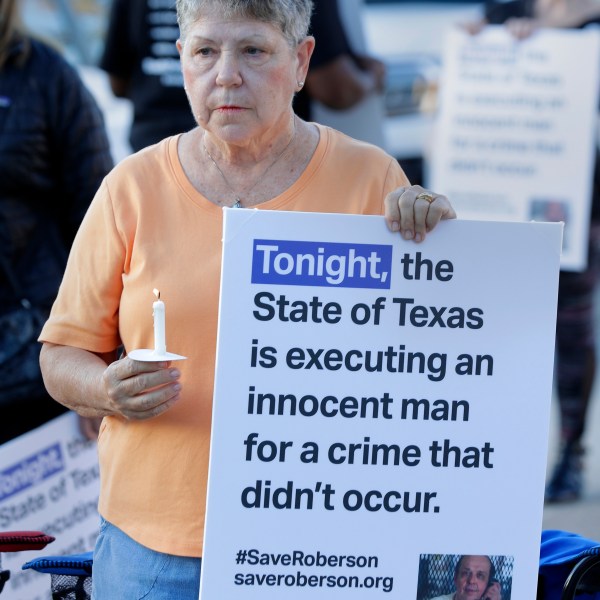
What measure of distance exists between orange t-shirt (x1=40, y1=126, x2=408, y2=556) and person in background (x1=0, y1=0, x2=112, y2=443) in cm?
108

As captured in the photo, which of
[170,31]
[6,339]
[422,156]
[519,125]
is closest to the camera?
[6,339]

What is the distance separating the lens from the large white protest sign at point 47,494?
11.3 feet

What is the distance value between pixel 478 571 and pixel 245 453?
462mm

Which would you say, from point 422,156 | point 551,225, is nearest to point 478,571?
point 551,225

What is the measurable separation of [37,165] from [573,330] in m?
2.76

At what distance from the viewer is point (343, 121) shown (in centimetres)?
527

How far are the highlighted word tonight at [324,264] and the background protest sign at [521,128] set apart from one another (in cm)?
325

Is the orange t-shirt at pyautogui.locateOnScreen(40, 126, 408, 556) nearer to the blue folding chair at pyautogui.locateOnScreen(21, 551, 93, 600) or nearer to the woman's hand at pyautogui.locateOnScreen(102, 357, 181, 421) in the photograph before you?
the woman's hand at pyautogui.locateOnScreen(102, 357, 181, 421)

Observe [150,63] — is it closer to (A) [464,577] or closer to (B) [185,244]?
(B) [185,244]

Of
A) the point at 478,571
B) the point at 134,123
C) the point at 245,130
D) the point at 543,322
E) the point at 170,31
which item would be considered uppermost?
the point at 170,31

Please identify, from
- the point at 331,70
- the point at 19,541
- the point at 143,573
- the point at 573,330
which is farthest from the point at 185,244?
the point at 573,330

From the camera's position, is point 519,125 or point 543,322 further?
point 519,125

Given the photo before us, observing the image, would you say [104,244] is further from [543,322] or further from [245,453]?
[543,322]

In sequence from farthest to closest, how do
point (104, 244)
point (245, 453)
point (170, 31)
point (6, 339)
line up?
point (170, 31) < point (6, 339) < point (104, 244) < point (245, 453)
